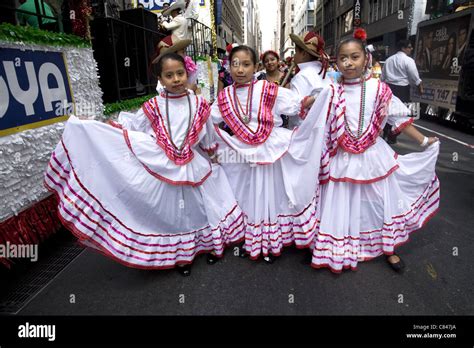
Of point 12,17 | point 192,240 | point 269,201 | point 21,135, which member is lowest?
point 192,240

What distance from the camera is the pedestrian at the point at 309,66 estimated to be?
302 cm

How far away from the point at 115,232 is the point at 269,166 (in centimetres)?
136

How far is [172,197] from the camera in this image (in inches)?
109

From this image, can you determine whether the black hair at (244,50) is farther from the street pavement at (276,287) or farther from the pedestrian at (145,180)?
the street pavement at (276,287)

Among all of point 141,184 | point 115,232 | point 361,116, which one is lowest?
point 115,232

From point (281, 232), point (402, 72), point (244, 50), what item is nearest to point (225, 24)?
point (402, 72)

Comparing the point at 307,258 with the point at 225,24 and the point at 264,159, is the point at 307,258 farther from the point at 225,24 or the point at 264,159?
the point at 225,24

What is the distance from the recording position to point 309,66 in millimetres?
3252

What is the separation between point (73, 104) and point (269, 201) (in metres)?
2.37

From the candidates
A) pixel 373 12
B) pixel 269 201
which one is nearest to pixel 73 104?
pixel 269 201

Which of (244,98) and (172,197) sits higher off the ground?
(244,98)

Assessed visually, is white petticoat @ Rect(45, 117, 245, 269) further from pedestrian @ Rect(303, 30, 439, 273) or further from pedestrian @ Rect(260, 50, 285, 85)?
pedestrian @ Rect(260, 50, 285, 85)

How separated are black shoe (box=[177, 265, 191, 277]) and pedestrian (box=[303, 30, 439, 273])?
1.06 metres
